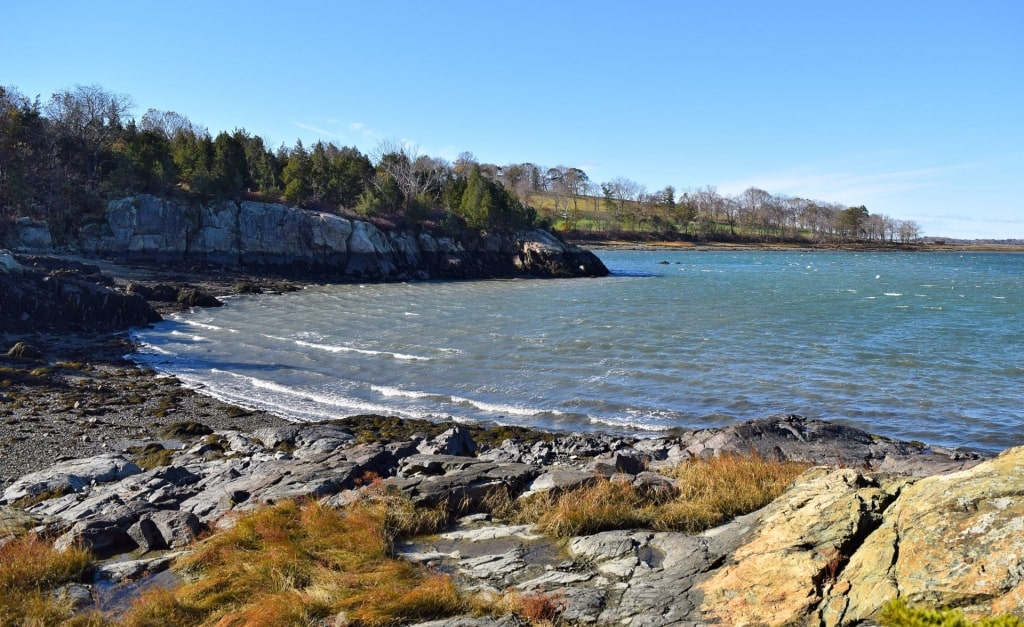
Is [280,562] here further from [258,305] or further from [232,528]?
[258,305]

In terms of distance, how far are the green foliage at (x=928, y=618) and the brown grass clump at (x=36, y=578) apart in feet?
24.3

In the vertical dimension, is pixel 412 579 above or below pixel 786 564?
below

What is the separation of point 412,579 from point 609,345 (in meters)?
23.0

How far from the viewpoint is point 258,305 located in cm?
4341

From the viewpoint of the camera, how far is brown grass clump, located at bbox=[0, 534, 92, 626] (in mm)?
6602

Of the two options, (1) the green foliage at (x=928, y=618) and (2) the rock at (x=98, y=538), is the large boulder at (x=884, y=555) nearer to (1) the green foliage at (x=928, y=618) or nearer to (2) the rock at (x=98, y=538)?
(1) the green foliage at (x=928, y=618)

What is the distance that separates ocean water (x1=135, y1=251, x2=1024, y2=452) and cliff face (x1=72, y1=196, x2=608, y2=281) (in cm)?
1913

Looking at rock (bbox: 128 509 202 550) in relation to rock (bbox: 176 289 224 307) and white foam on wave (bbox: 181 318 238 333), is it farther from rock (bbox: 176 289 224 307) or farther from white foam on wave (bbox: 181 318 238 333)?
rock (bbox: 176 289 224 307)

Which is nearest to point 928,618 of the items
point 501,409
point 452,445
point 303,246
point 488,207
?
point 452,445

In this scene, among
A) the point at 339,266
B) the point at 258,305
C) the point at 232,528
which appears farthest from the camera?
the point at 339,266

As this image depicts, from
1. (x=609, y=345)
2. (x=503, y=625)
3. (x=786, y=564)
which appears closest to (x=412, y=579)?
(x=503, y=625)

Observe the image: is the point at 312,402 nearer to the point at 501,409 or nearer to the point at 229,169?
the point at 501,409

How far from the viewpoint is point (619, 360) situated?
25.8 m

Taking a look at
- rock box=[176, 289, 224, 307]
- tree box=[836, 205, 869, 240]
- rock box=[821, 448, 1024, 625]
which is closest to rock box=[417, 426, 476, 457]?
rock box=[821, 448, 1024, 625]
